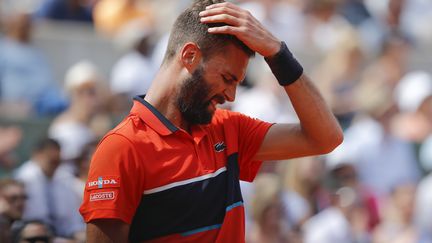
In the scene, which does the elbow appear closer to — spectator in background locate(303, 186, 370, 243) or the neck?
the neck

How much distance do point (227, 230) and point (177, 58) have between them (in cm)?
70

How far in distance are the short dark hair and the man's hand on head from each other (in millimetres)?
37

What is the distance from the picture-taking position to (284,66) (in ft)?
14.2

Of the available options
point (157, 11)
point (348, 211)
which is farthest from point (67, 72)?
point (348, 211)

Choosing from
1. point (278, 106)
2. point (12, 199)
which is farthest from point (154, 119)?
point (278, 106)

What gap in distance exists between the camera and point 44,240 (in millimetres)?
5980

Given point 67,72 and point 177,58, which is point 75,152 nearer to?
point 67,72

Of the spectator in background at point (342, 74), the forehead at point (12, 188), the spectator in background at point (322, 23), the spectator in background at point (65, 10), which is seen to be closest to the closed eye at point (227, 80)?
the forehead at point (12, 188)

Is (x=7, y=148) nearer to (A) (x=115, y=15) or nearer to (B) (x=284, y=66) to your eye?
(A) (x=115, y=15)

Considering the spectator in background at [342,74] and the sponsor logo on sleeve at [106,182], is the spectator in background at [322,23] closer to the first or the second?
the spectator in background at [342,74]

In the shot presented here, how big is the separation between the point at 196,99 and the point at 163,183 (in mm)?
365

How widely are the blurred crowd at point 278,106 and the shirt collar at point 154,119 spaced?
2440 mm

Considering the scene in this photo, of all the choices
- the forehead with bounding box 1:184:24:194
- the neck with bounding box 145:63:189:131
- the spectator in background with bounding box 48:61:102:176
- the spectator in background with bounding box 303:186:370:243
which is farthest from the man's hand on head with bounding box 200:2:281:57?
the spectator in background with bounding box 303:186:370:243

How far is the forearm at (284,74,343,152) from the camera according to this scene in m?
4.39
